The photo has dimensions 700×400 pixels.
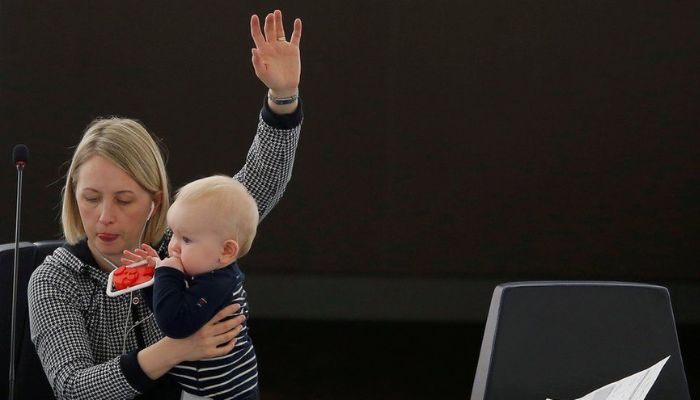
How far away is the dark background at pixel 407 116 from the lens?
6.39 metres

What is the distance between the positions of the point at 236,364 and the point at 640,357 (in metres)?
0.69

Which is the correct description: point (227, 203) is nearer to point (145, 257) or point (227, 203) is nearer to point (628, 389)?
point (145, 257)

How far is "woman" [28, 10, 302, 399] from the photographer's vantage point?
5.22 feet

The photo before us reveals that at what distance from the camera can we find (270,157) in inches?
76.8

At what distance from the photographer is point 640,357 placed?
1.79m

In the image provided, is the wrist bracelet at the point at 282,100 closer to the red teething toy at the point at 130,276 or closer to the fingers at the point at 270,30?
the fingers at the point at 270,30

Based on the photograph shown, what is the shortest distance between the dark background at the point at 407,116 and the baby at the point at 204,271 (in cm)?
470

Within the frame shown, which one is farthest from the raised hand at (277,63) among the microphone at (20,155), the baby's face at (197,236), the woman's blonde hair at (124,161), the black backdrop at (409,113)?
the black backdrop at (409,113)

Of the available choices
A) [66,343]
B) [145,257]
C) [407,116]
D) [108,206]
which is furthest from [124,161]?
[407,116]

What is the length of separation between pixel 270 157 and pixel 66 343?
0.52m

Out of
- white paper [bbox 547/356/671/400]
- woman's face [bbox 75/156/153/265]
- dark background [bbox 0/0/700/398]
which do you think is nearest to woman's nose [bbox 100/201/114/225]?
woman's face [bbox 75/156/153/265]

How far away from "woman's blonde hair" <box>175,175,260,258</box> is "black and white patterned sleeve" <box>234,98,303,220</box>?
0.91ft

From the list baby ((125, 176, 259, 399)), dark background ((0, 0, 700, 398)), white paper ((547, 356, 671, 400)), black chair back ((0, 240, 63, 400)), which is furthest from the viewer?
dark background ((0, 0, 700, 398))

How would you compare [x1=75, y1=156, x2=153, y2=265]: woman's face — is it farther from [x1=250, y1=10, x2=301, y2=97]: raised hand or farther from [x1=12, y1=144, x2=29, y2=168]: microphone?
[x1=250, y1=10, x2=301, y2=97]: raised hand
